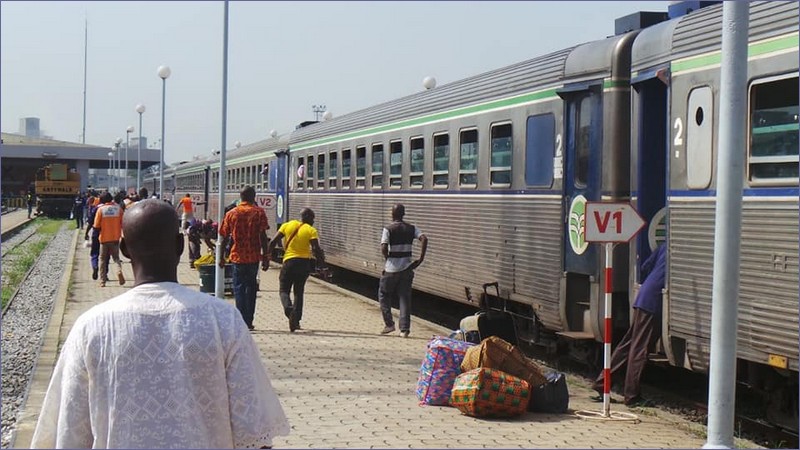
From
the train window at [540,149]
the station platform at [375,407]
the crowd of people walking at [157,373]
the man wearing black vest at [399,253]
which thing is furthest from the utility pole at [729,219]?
the man wearing black vest at [399,253]

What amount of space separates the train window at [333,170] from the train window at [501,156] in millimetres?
8164

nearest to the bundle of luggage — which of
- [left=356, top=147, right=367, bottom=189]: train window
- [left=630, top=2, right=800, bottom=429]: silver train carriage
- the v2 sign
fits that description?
[left=630, top=2, right=800, bottom=429]: silver train carriage

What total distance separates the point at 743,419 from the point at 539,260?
3.35m

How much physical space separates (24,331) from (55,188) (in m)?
48.8

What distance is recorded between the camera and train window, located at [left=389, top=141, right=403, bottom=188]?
16812 mm

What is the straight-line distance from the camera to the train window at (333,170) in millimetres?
21047

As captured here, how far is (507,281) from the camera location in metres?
12.5

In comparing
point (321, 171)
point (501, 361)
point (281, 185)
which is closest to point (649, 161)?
point (501, 361)

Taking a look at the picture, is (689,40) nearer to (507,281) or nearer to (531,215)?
(531,215)

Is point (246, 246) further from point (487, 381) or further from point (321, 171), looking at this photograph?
point (321, 171)

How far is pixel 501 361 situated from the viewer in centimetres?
891

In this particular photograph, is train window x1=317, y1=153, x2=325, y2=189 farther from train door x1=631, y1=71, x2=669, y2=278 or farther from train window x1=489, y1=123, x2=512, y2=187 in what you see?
train door x1=631, y1=71, x2=669, y2=278

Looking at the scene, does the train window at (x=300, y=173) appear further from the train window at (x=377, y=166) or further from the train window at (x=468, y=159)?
the train window at (x=468, y=159)

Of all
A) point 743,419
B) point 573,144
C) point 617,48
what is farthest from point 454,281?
point 743,419
